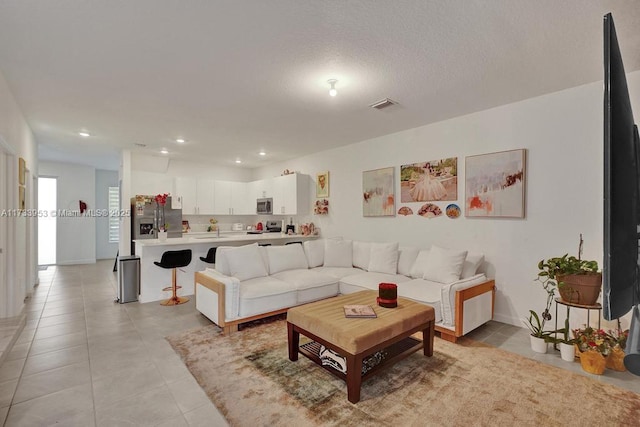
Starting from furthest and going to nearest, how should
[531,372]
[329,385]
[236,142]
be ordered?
[236,142], [531,372], [329,385]

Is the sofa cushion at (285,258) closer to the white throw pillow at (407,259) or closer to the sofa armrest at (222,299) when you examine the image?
the sofa armrest at (222,299)

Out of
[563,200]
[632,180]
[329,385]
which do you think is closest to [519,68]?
[563,200]

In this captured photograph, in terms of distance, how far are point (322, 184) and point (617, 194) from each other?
5.59 meters

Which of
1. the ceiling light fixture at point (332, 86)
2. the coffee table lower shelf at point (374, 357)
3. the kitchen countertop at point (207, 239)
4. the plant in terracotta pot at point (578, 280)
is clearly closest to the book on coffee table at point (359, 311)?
the coffee table lower shelf at point (374, 357)

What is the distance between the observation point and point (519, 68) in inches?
108

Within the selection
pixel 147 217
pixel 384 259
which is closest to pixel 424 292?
pixel 384 259

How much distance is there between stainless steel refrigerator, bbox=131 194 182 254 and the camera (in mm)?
5984

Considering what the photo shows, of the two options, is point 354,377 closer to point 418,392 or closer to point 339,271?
point 418,392

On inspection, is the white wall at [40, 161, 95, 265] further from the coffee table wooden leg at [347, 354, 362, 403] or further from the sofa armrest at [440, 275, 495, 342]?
the sofa armrest at [440, 275, 495, 342]

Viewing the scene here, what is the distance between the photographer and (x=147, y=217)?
20.0ft

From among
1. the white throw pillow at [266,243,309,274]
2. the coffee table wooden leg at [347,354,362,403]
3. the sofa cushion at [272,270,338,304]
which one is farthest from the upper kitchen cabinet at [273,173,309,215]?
the coffee table wooden leg at [347,354,362,403]

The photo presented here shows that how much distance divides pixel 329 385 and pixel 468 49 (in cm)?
290

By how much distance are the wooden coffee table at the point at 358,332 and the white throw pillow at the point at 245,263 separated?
1.39 meters

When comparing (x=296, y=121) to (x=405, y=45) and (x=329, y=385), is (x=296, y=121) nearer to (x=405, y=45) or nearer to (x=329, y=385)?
(x=405, y=45)
